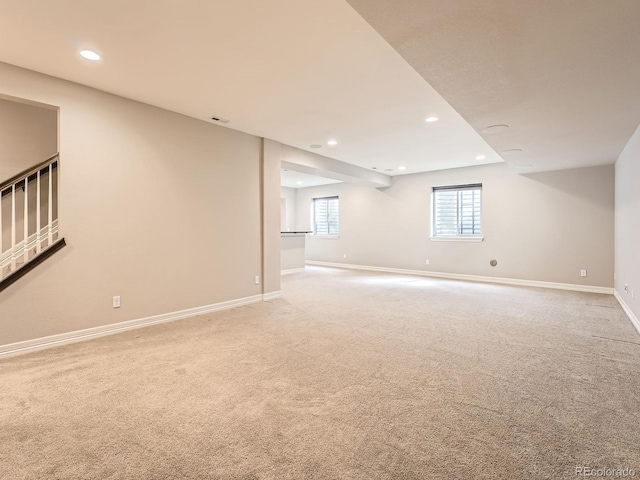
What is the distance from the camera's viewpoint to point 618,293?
5.03 meters

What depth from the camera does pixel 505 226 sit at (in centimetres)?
665

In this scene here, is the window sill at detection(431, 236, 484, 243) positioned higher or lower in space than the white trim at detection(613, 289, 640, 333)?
higher

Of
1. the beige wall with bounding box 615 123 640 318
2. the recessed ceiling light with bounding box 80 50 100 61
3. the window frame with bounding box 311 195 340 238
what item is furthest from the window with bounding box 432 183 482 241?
the recessed ceiling light with bounding box 80 50 100 61

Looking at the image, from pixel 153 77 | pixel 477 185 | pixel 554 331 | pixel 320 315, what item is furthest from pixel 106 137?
pixel 477 185

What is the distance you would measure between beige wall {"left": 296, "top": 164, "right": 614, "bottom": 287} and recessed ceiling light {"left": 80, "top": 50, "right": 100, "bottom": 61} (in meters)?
6.74

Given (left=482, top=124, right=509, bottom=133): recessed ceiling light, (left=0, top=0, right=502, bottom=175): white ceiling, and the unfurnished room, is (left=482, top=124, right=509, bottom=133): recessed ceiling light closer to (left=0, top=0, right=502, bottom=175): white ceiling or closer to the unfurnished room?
the unfurnished room

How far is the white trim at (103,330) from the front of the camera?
284 cm

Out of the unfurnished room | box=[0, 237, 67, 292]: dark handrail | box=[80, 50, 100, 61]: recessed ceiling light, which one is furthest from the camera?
box=[0, 237, 67, 292]: dark handrail

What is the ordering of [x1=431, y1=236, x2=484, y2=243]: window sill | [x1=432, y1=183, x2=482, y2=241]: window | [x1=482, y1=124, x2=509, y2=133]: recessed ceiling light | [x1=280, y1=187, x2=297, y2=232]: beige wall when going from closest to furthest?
1. [x1=482, y1=124, x2=509, y2=133]: recessed ceiling light
2. [x1=431, y1=236, x2=484, y2=243]: window sill
3. [x1=432, y1=183, x2=482, y2=241]: window
4. [x1=280, y1=187, x2=297, y2=232]: beige wall

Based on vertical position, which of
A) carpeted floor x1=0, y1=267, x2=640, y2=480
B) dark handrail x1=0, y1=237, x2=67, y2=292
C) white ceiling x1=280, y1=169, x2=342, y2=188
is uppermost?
white ceiling x1=280, y1=169, x2=342, y2=188

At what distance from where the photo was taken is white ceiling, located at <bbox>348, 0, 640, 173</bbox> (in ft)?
5.03

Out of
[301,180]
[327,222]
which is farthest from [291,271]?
[301,180]

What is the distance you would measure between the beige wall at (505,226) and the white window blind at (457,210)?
0.57ft

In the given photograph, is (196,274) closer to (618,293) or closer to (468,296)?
(468,296)
